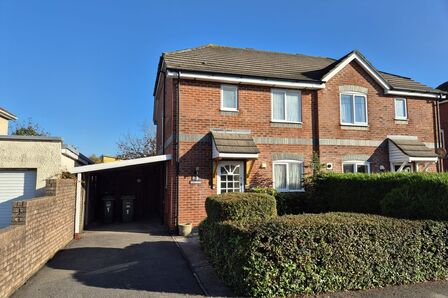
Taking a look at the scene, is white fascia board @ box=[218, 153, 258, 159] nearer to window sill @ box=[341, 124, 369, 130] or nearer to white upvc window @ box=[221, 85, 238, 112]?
white upvc window @ box=[221, 85, 238, 112]

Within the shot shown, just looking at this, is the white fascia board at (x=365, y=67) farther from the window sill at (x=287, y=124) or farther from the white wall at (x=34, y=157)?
the white wall at (x=34, y=157)

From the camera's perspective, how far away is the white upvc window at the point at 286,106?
46.4ft

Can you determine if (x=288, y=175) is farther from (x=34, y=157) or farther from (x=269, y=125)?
(x=34, y=157)

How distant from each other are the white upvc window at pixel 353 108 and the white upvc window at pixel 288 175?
10.6ft

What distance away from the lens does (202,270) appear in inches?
287

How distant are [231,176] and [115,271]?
652cm

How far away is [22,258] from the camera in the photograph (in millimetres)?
6340

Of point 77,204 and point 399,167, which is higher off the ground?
point 399,167

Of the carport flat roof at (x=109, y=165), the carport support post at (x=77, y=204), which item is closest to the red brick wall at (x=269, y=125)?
the carport flat roof at (x=109, y=165)

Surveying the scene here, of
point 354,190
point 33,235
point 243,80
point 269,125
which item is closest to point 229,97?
point 243,80

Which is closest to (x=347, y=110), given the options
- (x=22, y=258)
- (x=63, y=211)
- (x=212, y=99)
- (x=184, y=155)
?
(x=212, y=99)

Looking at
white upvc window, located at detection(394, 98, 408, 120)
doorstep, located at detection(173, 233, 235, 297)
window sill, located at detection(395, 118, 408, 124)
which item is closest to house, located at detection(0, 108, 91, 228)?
doorstep, located at detection(173, 233, 235, 297)

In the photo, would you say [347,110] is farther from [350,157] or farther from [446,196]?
[446,196]

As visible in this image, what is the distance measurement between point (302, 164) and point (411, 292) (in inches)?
328
